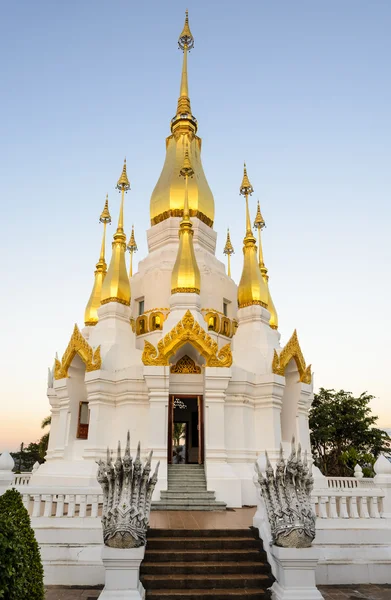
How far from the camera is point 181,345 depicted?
1429 centimetres

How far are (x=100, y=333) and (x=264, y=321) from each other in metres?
6.16

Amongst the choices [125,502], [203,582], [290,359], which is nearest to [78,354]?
[290,359]

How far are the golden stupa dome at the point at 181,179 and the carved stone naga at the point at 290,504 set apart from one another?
14838 millimetres

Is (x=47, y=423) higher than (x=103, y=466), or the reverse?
(x=47, y=423)

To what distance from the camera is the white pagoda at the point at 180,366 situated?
13953 mm

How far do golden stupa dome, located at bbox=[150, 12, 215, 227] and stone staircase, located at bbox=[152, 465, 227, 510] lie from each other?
1112 cm

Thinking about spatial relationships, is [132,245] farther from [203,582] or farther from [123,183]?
[203,582]

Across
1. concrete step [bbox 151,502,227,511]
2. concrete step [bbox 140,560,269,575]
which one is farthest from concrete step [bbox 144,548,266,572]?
concrete step [bbox 151,502,227,511]

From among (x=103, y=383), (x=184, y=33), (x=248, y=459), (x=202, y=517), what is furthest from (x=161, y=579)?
(x=184, y=33)

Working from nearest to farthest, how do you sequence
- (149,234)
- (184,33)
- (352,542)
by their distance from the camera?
(352,542)
(149,234)
(184,33)

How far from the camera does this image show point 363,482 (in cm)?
1747

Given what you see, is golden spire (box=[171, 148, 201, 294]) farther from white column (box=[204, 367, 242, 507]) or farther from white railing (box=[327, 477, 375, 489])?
white railing (box=[327, 477, 375, 489])

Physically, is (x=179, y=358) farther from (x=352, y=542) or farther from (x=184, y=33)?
(x=184, y=33)

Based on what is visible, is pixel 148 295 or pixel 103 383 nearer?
pixel 103 383
